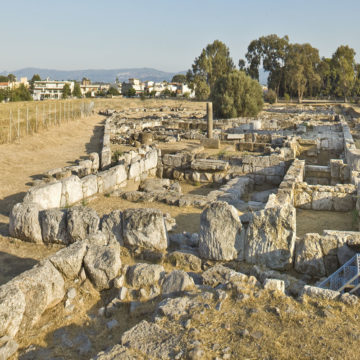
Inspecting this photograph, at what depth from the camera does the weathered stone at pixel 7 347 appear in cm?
415

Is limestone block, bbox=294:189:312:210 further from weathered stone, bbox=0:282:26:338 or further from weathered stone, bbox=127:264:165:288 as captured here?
weathered stone, bbox=0:282:26:338

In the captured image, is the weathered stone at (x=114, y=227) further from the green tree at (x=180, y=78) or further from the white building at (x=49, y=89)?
the green tree at (x=180, y=78)

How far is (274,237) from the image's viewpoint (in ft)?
20.8

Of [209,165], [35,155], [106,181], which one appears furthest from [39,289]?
[35,155]

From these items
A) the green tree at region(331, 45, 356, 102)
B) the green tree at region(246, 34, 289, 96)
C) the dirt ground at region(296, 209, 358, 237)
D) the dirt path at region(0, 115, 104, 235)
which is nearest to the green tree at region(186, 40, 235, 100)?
the green tree at region(246, 34, 289, 96)

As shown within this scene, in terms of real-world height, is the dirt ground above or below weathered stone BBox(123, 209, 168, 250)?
below

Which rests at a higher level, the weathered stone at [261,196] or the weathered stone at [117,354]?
the weathered stone at [117,354]

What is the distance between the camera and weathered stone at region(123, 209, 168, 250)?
22.6ft

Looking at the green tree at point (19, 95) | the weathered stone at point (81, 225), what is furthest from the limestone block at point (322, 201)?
the green tree at point (19, 95)

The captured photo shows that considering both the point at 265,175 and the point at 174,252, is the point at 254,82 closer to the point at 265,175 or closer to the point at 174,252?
the point at 265,175

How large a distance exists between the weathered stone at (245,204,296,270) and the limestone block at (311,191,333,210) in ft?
16.0

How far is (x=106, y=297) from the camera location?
554 cm

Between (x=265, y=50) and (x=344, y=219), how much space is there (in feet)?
218

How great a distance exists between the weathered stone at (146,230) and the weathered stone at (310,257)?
238cm
